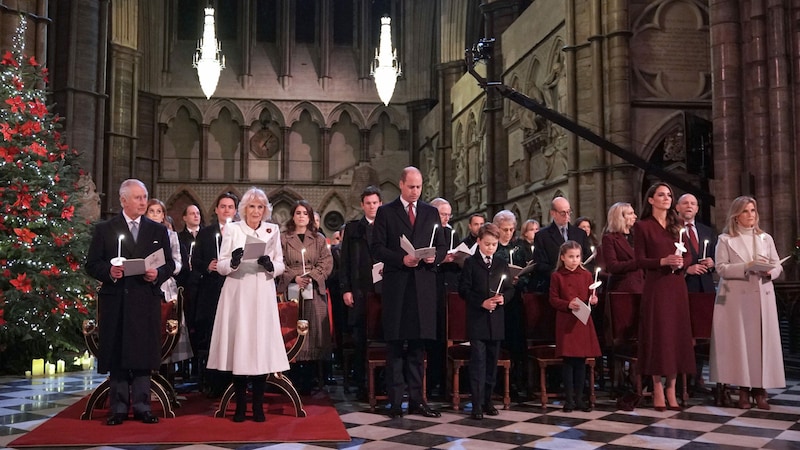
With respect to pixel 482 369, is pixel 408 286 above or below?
above

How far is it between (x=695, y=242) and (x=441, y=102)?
778 inches

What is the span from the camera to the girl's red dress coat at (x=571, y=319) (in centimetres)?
613

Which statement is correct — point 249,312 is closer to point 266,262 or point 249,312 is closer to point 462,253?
point 266,262

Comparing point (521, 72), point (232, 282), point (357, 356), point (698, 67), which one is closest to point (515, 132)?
point (521, 72)

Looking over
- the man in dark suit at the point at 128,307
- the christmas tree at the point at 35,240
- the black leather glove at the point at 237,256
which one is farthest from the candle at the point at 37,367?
the black leather glove at the point at 237,256

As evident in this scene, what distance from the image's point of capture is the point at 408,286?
594 centimetres

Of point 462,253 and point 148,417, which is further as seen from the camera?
point 462,253

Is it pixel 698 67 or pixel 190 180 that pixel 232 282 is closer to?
pixel 698 67

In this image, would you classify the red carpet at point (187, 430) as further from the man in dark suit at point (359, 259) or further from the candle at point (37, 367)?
the candle at point (37, 367)

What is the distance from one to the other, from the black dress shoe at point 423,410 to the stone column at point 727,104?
676cm

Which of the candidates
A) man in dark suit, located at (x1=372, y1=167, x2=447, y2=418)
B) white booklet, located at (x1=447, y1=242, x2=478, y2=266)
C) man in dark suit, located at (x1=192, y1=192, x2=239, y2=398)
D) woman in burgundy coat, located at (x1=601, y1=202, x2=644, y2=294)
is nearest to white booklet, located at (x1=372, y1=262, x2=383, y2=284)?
man in dark suit, located at (x1=372, y1=167, x2=447, y2=418)

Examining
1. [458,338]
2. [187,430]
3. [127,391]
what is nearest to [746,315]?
[458,338]

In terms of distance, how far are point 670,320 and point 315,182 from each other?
25.2 m

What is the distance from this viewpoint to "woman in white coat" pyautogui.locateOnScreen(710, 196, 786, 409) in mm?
6164
